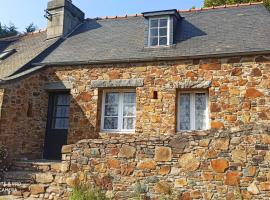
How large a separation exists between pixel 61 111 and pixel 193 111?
16.0 feet

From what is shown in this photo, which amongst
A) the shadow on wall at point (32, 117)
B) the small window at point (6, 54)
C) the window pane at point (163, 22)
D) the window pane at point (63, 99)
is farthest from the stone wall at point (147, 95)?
the small window at point (6, 54)

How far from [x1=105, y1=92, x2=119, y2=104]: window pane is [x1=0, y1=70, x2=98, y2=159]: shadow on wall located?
594 millimetres

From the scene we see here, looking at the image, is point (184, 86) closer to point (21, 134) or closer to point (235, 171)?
point (235, 171)

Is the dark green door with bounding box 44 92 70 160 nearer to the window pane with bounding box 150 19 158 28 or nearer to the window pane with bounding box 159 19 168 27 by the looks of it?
the window pane with bounding box 150 19 158 28

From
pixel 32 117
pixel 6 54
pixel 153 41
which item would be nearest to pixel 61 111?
Result: pixel 32 117

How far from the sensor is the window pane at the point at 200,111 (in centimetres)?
1041

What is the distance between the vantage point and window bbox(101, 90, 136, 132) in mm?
11117

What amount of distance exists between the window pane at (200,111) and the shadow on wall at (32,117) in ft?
11.2

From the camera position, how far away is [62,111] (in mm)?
12203

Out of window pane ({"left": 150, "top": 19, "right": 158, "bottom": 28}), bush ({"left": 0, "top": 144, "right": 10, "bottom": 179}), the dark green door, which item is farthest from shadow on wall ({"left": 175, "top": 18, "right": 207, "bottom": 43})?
bush ({"left": 0, "top": 144, "right": 10, "bottom": 179})

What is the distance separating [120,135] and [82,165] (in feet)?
10.4

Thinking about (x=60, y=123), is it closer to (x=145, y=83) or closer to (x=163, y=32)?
(x=145, y=83)

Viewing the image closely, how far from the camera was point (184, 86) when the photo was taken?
10422 millimetres

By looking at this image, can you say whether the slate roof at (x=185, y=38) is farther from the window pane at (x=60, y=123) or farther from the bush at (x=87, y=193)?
the bush at (x=87, y=193)
